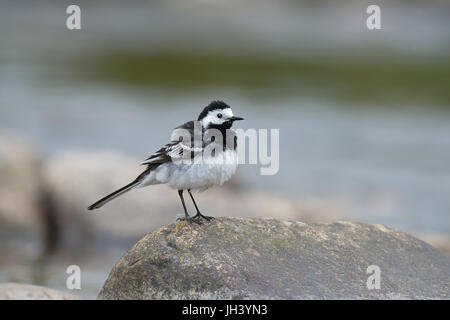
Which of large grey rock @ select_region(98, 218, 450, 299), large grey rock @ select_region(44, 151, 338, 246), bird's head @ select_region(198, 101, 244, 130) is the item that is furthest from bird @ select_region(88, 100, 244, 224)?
large grey rock @ select_region(44, 151, 338, 246)

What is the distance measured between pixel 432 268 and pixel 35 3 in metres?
37.7

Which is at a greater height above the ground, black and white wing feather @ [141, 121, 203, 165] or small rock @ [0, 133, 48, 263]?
black and white wing feather @ [141, 121, 203, 165]

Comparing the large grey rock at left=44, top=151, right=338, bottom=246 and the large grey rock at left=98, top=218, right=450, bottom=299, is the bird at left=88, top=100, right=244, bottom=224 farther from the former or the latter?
the large grey rock at left=44, top=151, right=338, bottom=246

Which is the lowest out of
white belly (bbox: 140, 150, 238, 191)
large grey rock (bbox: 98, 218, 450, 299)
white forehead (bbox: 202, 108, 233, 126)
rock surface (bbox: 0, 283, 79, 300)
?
rock surface (bbox: 0, 283, 79, 300)

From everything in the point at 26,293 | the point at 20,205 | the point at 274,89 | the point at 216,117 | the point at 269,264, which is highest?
the point at 274,89

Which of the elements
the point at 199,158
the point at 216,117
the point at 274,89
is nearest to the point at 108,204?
the point at 216,117

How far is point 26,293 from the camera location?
8.80 metres

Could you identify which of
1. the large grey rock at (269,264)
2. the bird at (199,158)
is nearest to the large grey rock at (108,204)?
the bird at (199,158)

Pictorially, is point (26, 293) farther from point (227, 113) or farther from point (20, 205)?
point (20, 205)

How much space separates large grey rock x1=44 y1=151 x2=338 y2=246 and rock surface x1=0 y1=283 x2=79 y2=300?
14.3 feet

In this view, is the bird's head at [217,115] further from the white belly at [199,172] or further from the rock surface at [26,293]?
the rock surface at [26,293]

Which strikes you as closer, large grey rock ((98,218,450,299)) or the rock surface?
large grey rock ((98,218,450,299))

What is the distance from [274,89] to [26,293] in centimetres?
1861

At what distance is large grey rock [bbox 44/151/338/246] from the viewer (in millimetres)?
13523
